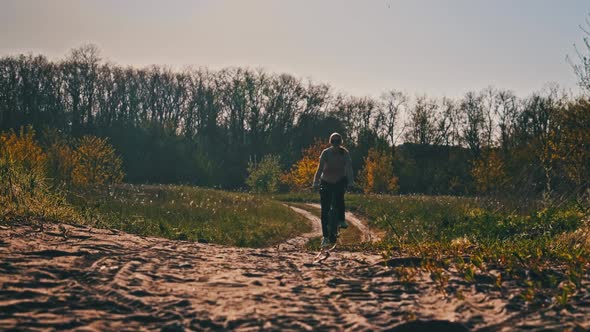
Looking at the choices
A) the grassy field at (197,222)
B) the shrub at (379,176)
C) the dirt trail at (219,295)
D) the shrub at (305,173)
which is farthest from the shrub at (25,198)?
the shrub at (379,176)

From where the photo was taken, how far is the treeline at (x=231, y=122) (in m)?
54.6

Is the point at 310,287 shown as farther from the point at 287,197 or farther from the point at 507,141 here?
the point at 507,141

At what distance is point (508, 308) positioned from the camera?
177 inches

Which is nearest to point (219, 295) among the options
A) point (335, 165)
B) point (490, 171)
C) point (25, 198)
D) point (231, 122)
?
point (25, 198)

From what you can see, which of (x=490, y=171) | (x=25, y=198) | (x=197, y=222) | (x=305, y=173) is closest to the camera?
(x=25, y=198)

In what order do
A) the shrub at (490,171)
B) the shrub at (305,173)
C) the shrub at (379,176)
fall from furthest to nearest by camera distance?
the shrub at (305,173) → the shrub at (379,176) → the shrub at (490,171)

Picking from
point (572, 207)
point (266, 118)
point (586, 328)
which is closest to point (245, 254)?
point (586, 328)

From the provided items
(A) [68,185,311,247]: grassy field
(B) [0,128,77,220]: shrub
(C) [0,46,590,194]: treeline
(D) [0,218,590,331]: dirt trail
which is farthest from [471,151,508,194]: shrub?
(D) [0,218,590,331]: dirt trail

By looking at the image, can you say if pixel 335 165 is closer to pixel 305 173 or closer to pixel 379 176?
pixel 379 176

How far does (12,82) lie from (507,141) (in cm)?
5162

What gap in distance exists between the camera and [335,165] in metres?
11.5

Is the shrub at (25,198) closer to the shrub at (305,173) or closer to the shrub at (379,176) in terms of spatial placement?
the shrub at (305,173)

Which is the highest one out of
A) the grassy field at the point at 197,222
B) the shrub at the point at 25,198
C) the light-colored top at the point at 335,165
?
the light-colored top at the point at 335,165

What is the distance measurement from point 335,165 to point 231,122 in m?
56.0
